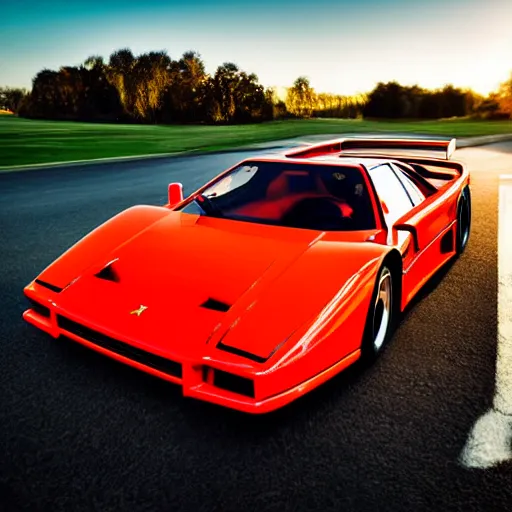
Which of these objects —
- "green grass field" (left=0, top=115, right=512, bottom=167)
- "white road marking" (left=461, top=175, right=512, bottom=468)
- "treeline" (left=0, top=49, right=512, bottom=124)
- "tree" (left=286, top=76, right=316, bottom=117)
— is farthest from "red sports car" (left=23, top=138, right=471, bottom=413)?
"tree" (left=286, top=76, right=316, bottom=117)

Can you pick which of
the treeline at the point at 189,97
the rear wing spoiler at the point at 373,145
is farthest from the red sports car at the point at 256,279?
the treeline at the point at 189,97

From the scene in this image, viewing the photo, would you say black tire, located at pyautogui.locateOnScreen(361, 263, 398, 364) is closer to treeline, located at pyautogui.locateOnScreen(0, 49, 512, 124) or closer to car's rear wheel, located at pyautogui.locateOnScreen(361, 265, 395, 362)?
car's rear wheel, located at pyautogui.locateOnScreen(361, 265, 395, 362)

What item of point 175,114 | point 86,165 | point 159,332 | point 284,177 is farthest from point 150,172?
point 175,114

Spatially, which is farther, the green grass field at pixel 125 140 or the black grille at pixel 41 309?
the green grass field at pixel 125 140

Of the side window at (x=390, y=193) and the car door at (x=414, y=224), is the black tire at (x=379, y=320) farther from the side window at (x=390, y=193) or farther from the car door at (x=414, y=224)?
the side window at (x=390, y=193)

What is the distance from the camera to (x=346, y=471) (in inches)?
84.7

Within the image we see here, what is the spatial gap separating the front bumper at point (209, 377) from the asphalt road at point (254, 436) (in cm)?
20

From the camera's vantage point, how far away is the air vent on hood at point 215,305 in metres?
2.58

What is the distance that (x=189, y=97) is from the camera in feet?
232

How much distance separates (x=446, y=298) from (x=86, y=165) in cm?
1352

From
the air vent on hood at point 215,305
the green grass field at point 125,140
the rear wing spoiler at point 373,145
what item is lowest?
the green grass field at point 125,140

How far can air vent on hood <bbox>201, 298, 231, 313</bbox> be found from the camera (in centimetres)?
258

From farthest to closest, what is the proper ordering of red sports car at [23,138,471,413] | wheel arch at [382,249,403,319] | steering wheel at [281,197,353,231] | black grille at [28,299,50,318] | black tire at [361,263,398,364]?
steering wheel at [281,197,353,231] → wheel arch at [382,249,403,319] → black grille at [28,299,50,318] → black tire at [361,263,398,364] → red sports car at [23,138,471,413]

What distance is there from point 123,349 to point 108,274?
0.65m
